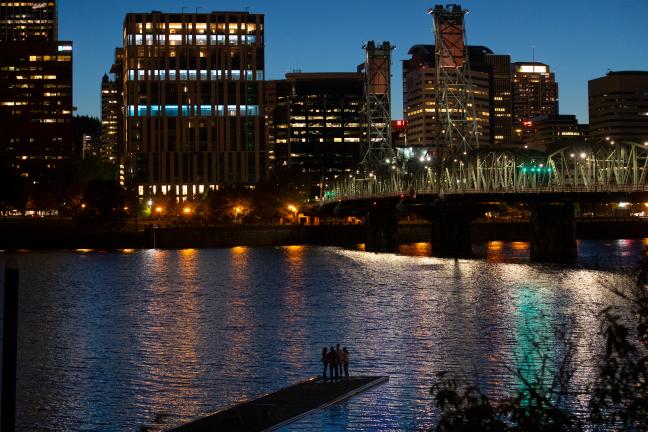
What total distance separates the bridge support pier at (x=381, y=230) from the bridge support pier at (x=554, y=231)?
4434 centimetres

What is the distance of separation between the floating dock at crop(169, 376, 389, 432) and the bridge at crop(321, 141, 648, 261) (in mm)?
72888

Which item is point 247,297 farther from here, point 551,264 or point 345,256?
point 345,256

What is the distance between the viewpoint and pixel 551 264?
12531 centimetres

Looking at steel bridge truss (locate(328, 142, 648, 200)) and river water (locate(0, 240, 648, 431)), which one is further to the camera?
steel bridge truss (locate(328, 142, 648, 200))

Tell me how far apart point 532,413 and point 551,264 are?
11042cm

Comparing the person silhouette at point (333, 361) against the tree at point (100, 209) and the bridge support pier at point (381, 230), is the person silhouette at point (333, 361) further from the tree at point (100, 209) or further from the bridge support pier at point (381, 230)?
the tree at point (100, 209)

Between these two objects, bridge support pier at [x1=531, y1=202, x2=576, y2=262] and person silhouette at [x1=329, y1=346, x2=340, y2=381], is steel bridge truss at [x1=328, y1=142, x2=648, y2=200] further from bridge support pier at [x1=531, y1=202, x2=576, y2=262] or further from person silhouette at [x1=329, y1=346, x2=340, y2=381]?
person silhouette at [x1=329, y1=346, x2=340, y2=381]

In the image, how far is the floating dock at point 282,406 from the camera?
33.7m

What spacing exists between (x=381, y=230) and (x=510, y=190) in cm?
5413

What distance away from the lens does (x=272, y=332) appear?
216 ft

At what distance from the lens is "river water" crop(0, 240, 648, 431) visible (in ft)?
136

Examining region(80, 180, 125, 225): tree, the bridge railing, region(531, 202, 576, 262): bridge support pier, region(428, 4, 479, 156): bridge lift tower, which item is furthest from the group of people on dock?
region(80, 180, 125, 225): tree

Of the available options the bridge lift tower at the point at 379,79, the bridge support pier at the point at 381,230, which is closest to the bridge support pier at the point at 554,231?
the bridge support pier at the point at 381,230

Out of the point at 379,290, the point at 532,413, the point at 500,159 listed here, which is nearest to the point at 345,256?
the point at 500,159
